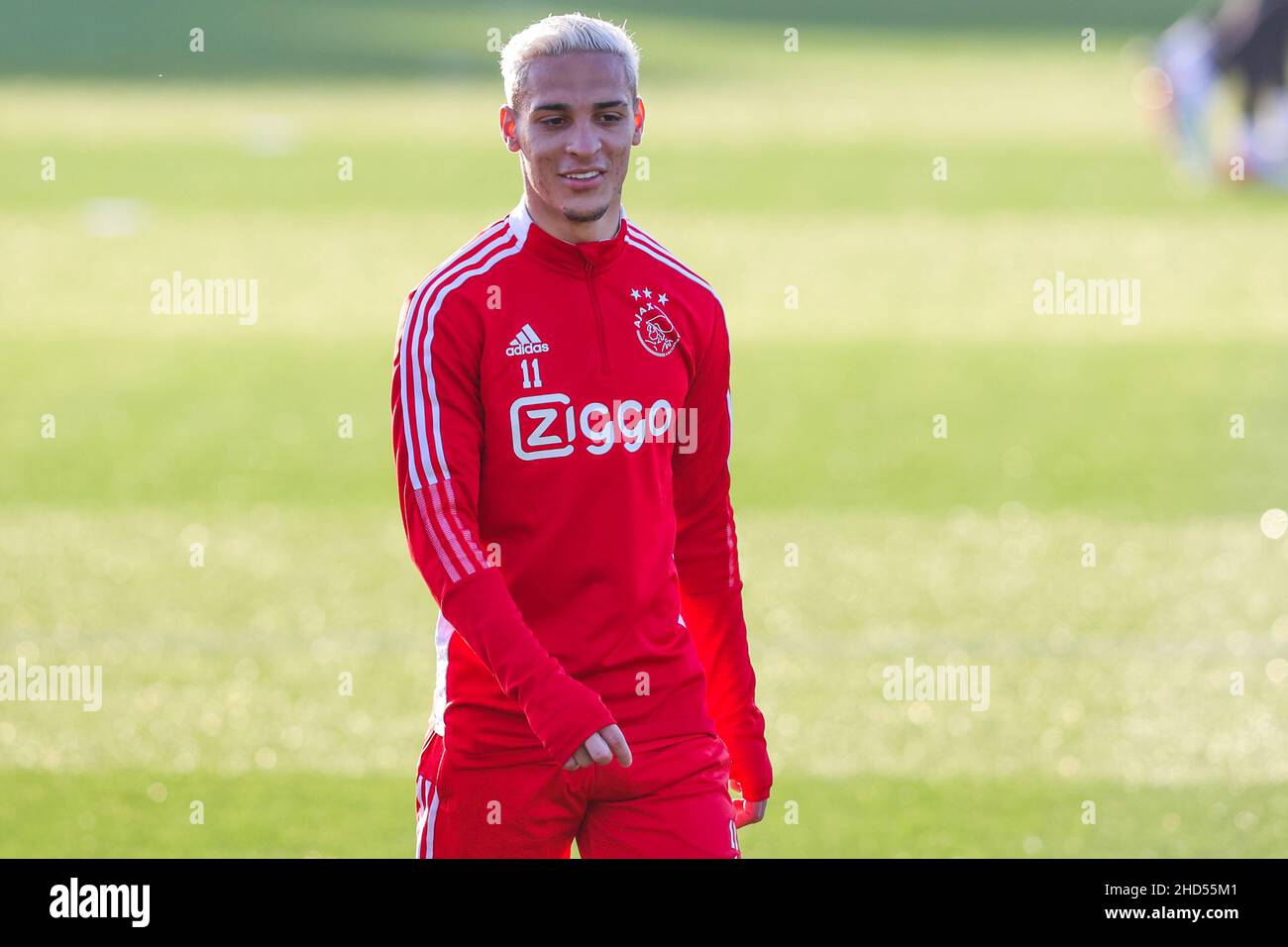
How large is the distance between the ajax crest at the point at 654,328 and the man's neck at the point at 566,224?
15 cm

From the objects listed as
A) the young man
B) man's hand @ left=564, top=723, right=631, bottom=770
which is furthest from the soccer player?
man's hand @ left=564, top=723, right=631, bottom=770

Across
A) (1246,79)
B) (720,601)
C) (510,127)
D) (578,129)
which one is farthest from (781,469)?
(1246,79)

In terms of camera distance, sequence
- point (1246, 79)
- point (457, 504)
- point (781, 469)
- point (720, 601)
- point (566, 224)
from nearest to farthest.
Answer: point (457, 504)
point (566, 224)
point (720, 601)
point (781, 469)
point (1246, 79)

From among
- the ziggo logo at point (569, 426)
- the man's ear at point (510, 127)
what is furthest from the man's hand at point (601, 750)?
the man's ear at point (510, 127)

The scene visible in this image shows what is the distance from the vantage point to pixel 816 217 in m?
19.1

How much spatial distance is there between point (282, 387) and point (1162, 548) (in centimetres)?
564

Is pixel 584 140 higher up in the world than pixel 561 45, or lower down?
lower down

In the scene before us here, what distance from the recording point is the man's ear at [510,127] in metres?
4.00

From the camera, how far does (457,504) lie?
3.87 metres

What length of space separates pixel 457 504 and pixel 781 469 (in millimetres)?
7329

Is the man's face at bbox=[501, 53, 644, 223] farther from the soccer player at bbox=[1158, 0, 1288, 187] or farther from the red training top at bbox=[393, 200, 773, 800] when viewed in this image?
the soccer player at bbox=[1158, 0, 1288, 187]

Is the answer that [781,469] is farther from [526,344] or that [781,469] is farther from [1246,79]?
[1246,79]

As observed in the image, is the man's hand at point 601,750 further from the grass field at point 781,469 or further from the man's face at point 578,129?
the grass field at point 781,469

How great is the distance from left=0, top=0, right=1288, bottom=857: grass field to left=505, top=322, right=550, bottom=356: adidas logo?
2750 millimetres
